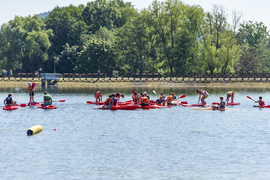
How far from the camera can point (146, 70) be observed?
121125 mm

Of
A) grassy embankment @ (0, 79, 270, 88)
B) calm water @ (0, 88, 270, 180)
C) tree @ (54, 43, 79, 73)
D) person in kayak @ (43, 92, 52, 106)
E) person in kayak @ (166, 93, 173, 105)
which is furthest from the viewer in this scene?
tree @ (54, 43, 79, 73)

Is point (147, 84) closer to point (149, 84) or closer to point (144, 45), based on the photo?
point (149, 84)

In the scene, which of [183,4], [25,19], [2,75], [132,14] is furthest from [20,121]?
[132,14]

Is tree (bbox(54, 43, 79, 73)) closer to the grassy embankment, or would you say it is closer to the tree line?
the tree line

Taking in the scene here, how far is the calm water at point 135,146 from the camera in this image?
25.8 meters

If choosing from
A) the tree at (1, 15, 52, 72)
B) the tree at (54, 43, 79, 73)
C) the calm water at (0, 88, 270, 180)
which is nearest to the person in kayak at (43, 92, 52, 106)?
the calm water at (0, 88, 270, 180)

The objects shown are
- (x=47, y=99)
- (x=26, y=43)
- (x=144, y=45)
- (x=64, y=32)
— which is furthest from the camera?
(x=64, y=32)

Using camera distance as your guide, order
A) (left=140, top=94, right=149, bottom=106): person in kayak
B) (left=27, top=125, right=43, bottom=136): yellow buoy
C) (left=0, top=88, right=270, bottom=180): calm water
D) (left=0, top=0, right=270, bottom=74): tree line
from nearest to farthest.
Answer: (left=0, top=88, right=270, bottom=180): calm water < (left=27, top=125, right=43, bottom=136): yellow buoy < (left=140, top=94, right=149, bottom=106): person in kayak < (left=0, top=0, right=270, bottom=74): tree line

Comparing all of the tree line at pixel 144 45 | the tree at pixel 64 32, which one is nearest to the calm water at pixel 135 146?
the tree line at pixel 144 45

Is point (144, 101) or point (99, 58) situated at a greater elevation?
point (99, 58)

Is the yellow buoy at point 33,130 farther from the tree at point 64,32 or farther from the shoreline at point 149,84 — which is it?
the tree at point 64,32

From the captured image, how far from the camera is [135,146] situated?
3275 cm

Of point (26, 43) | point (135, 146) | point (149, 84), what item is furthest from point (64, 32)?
point (135, 146)

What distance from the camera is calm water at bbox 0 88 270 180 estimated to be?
2575cm
